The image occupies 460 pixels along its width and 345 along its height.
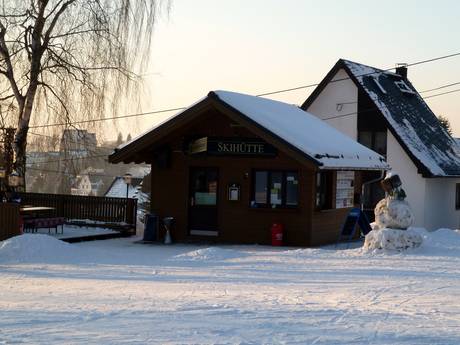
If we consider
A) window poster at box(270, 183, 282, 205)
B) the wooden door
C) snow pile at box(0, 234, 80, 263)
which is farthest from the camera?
the wooden door

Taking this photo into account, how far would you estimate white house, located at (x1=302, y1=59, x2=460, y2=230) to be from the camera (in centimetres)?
2891

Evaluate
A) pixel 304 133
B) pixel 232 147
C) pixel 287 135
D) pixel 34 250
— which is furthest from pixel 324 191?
pixel 34 250

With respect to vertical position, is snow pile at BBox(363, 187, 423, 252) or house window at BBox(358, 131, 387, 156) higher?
house window at BBox(358, 131, 387, 156)

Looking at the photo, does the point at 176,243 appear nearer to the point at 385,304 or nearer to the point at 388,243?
the point at 388,243

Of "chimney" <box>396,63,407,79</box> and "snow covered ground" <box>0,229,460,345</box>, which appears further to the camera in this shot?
"chimney" <box>396,63,407,79</box>

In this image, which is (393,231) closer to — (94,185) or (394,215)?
(394,215)

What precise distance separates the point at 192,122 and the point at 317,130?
450 centimetres

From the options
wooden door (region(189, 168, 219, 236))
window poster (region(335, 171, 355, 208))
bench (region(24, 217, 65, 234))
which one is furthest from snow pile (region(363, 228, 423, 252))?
bench (region(24, 217, 65, 234))

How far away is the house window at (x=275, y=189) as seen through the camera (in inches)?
742

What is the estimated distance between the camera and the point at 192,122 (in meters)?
19.5

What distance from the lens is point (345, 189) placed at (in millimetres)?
21484

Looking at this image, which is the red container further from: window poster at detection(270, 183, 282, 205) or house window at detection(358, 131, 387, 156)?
house window at detection(358, 131, 387, 156)

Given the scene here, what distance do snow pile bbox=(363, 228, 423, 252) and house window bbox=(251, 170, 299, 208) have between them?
3457 millimetres

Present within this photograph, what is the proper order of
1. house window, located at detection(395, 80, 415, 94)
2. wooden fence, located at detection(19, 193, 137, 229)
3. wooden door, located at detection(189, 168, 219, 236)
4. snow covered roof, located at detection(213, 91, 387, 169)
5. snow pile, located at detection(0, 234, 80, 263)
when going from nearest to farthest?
snow pile, located at detection(0, 234, 80, 263) < snow covered roof, located at detection(213, 91, 387, 169) < wooden door, located at detection(189, 168, 219, 236) < wooden fence, located at detection(19, 193, 137, 229) < house window, located at detection(395, 80, 415, 94)
